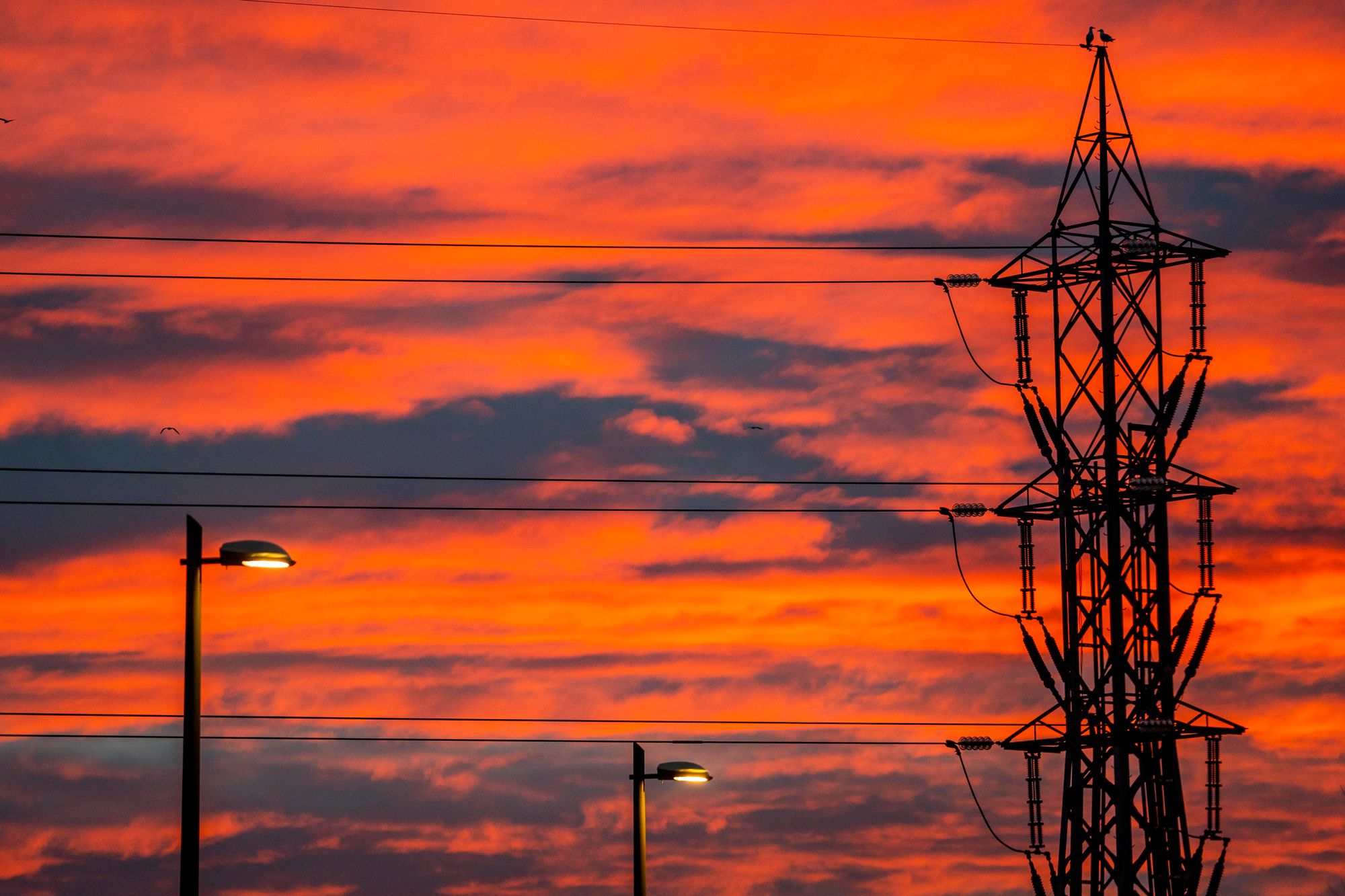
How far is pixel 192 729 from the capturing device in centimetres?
2161

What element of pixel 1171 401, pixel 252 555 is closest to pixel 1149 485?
pixel 1171 401

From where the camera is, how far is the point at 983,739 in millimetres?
37688

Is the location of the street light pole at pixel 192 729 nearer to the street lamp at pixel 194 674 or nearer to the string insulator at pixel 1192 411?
the street lamp at pixel 194 674

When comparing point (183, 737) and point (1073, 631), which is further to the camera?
point (1073, 631)

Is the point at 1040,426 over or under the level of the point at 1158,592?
over

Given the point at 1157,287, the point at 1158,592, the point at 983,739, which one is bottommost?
the point at 983,739

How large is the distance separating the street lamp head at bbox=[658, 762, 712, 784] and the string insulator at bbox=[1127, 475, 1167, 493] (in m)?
10.6

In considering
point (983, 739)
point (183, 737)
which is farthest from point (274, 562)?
point (983, 739)

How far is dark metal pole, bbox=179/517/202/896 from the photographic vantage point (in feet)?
69.3

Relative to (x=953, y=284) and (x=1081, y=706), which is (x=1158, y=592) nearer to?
(x=1081, y=706)

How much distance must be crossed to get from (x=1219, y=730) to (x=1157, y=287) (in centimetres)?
927

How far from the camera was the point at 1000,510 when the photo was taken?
39.2m

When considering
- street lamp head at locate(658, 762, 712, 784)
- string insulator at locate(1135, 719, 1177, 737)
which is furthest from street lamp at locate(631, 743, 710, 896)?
string insulator at locate(1135, 719, 1177, 737)

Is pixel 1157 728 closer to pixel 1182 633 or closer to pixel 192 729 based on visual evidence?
pixel 1182 633
